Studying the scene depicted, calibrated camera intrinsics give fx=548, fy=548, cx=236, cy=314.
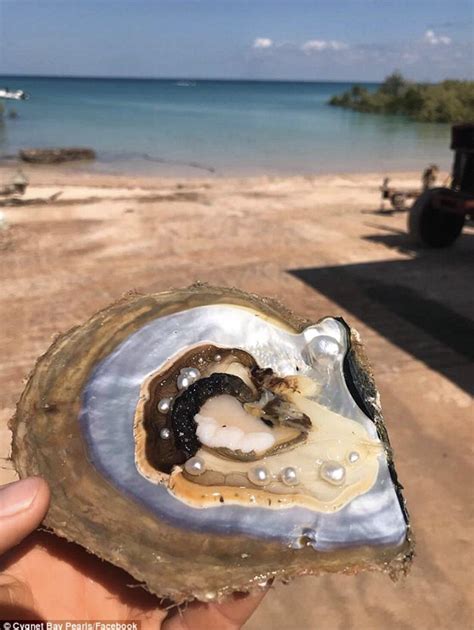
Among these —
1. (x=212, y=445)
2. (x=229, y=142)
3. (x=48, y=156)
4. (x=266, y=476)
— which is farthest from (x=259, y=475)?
(x=229, y=142)

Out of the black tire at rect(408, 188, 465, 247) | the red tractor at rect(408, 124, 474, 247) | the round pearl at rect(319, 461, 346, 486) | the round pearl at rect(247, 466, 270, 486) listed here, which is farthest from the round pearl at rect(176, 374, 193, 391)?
the black tire at rect(408, 188, 465, 247)

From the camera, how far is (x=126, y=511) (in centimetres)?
129

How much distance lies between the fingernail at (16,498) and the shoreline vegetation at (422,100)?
134 ft

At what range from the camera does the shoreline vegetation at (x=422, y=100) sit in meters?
39.3

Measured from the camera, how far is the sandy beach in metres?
2.64

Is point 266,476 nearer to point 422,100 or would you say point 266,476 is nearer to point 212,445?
point 212,445

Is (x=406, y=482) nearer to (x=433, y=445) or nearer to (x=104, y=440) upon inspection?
(x=433, y=445)

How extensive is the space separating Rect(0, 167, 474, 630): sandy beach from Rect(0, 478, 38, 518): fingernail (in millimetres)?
251

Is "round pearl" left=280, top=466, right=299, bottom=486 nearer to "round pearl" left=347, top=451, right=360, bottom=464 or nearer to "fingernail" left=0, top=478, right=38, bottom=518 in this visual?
"round pearl" left=347, top=451, right=360, bottom=464

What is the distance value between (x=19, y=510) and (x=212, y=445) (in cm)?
51

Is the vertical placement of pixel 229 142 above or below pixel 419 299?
above

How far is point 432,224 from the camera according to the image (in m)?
8.04

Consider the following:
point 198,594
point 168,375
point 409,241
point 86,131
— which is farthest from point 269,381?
point 86,131

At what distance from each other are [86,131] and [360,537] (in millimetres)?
30786
